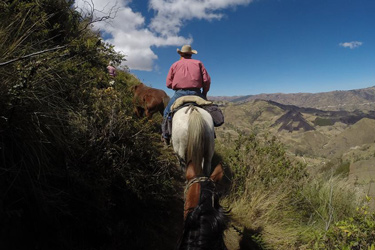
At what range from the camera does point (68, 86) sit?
3100mm

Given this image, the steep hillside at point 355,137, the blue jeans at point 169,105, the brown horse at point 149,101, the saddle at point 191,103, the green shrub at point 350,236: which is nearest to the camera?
the green shrub at point 350,236

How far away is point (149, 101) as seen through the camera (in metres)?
7.03

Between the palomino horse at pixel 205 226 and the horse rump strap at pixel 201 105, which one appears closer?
the palomino horse at pixel 205 226

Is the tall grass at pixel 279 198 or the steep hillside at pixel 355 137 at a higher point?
the tall grass at pixel 279 198

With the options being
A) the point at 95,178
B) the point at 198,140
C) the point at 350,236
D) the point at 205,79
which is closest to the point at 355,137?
the point at 205,79

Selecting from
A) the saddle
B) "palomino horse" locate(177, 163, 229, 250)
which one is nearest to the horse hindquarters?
the saddle

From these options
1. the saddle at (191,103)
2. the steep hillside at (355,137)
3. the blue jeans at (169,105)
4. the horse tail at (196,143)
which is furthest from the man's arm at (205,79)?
the steep hillside at (355,137)

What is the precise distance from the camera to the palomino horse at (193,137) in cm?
307

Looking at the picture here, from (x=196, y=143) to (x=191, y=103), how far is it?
962mm

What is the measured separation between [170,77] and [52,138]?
3.10 meters

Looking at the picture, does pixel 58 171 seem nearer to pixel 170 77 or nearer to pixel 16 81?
pixel 16 81

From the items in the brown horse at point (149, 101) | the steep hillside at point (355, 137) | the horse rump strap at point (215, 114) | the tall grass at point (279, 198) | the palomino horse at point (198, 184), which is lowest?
the steep hillside at point (355, 137)

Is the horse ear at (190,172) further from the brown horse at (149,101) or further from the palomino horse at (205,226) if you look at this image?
the brown horse at (149,101)

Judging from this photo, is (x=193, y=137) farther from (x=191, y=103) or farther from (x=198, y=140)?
(x=191, y=103)
